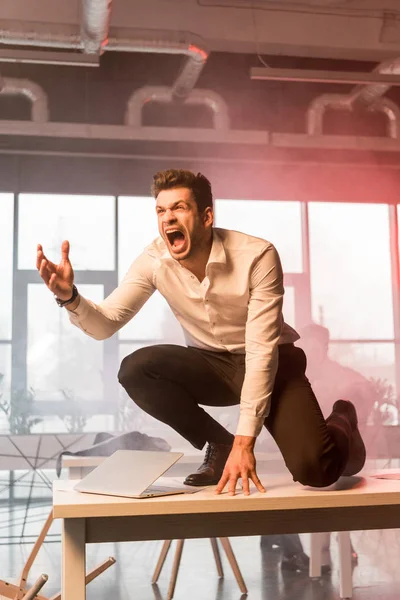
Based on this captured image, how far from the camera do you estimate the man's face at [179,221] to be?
1.81 m

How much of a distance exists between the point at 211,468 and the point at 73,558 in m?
0.51

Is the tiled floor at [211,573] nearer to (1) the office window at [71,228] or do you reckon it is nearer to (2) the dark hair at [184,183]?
(2) the dark hair at [184,183]

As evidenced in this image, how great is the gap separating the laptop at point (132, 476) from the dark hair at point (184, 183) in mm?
649

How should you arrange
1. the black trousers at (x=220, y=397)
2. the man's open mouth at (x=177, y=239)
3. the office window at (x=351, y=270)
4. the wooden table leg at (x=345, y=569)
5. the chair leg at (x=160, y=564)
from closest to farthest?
the black trousers at (x=220, y=397) → the man's open mouth at (x=177, y=239) → the wooden table leg at (x=345, y=569) → the chair leg at (x=160, y=564) → the office window at (x=351, y=270)

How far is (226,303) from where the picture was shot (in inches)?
73.3

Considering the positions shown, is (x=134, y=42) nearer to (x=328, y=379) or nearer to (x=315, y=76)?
(x=315, y=76)

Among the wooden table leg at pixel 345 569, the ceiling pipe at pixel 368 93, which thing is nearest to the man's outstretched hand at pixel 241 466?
the wooden table leg at pixel 345 569

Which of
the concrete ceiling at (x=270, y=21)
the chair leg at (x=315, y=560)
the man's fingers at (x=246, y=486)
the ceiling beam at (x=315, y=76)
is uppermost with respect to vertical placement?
the concrete ceiling at (x=270, y=21)

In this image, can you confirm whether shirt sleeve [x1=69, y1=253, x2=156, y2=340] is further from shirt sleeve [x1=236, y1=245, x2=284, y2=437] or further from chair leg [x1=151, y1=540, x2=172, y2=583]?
chair leg [x1=151, y1=540, x2=172, y2=583]

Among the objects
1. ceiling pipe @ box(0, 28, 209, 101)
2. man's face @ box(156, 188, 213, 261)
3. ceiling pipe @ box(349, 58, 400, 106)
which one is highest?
ceiling pipe @ box(349, 58, 400, 106)

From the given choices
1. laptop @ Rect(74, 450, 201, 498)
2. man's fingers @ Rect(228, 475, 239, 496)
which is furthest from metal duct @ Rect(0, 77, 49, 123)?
man's fingers @ Rect(228, 475, 239, 496)

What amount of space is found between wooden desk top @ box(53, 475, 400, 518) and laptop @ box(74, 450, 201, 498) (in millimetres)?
25

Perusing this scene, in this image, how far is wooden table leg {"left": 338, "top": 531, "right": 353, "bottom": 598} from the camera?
2.56 m

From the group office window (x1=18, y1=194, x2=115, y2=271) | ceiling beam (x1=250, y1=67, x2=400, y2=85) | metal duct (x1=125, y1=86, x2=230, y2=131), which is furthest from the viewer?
office window (x1=18, y1=194, x2=115, y2=271)
